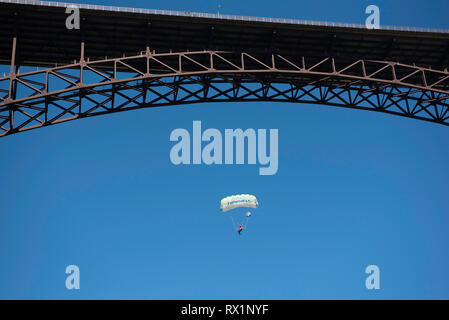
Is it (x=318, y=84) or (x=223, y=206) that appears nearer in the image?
(x=318, y=84)

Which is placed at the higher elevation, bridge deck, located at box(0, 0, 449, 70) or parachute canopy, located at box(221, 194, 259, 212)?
bridge deck, located at box(0, 0, 449, 70)

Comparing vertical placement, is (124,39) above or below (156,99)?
above

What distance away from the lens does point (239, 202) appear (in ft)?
129

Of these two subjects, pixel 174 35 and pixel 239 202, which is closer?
pixel 174 35

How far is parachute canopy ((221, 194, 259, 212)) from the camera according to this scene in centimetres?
3912

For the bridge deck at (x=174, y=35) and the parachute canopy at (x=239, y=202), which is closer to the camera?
the bridge deck at (x=174, y=35)

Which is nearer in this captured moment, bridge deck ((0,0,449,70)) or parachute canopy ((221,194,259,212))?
bridge deck ((0,0,449,70))

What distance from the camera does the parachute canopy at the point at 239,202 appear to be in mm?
39125

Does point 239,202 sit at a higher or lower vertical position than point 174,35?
lower

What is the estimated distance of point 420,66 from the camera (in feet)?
116

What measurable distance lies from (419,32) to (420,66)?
7.93 feet

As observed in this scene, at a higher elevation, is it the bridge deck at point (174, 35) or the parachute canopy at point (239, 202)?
the bridge deck at point (174, 35)

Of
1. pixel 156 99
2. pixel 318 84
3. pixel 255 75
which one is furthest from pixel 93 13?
pixel 318 84

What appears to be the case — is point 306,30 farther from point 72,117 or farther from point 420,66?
point 72,117
